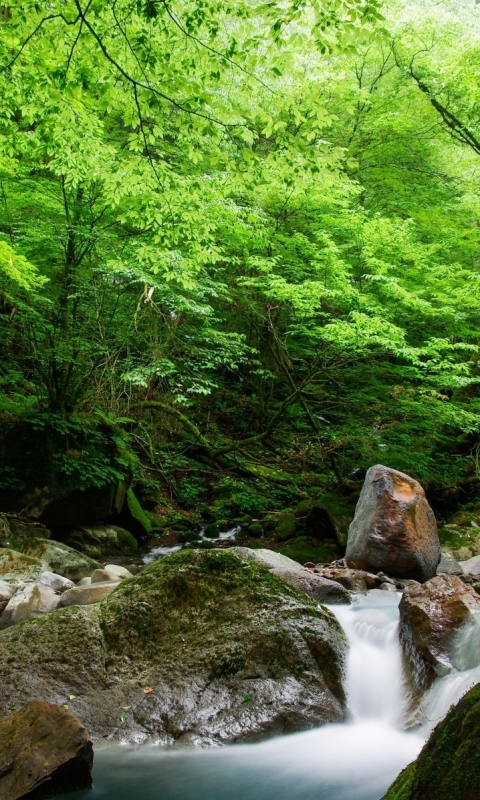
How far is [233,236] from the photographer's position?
1054cm

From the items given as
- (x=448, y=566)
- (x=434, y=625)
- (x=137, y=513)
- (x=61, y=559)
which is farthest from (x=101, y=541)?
(x=434, y=625)

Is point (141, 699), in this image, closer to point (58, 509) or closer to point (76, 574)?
point (76, 574)

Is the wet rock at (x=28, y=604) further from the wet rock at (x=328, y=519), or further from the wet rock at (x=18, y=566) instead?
the wet rock at (x=328, y=519)

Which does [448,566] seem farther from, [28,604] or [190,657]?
[28,604]

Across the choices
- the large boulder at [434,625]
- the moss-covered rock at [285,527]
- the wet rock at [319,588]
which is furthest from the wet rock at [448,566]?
the moss-covered rock at [285,527]

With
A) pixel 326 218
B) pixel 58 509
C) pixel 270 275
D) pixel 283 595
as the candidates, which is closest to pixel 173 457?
pixel 58 509

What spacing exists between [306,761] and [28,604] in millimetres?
3094

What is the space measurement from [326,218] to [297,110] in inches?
210

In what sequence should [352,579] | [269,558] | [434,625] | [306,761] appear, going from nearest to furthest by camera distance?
[306,761] → [434,625] → [269,558] → [352,579]

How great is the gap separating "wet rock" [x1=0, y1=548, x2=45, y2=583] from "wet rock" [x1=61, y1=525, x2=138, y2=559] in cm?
186

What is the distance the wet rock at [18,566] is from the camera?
7.47m

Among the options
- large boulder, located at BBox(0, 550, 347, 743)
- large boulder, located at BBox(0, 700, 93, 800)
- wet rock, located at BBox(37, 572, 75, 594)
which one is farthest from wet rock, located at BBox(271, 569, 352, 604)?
large boulder, located at BBox(0, 700, 93, 800)

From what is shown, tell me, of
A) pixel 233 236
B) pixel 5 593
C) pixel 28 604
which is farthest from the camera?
pixel 233 236

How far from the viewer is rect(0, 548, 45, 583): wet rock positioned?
7.47 metres
